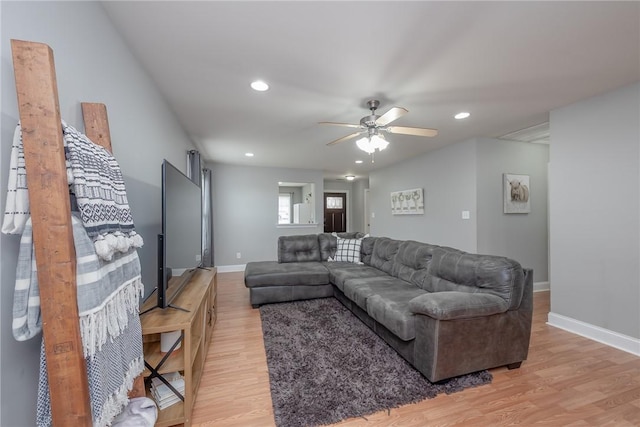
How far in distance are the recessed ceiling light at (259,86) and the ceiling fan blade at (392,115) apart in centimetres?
Answer: 105

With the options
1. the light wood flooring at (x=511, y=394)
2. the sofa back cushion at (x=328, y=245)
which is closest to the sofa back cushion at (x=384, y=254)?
the sofa back cushion at (x=328, y=245)

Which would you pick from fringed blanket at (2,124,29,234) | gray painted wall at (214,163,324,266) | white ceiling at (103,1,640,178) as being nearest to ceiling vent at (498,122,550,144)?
white ceiling at (103,1,640,178)

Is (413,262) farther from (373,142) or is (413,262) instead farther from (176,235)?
(176,235)

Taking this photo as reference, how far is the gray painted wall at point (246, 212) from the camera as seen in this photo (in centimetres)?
564

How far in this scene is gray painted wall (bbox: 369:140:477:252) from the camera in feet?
12.9

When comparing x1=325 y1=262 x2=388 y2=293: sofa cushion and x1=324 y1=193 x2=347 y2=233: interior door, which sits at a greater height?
x1=324 y1=193 x2=347 y2=233: interior door

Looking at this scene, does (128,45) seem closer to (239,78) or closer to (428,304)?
(239,78)

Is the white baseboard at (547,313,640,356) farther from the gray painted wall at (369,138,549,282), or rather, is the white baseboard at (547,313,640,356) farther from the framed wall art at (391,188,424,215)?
the framed wall art at (391,188,424,215)

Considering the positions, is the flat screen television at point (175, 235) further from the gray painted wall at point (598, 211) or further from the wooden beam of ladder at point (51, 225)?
the gray painted wall at point (598, 211)

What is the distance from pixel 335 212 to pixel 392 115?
6.83m

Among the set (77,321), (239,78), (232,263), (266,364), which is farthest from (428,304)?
(232,263)

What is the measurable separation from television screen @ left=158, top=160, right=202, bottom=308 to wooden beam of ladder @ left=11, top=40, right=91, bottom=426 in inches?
28.3

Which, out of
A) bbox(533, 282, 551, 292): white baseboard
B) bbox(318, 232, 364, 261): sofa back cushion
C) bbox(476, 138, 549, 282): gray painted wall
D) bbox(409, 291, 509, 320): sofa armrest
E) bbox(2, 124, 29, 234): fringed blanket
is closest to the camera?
bbox(2, 124, 29, 234): fringed blanket

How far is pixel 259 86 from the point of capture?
89.0 inches
